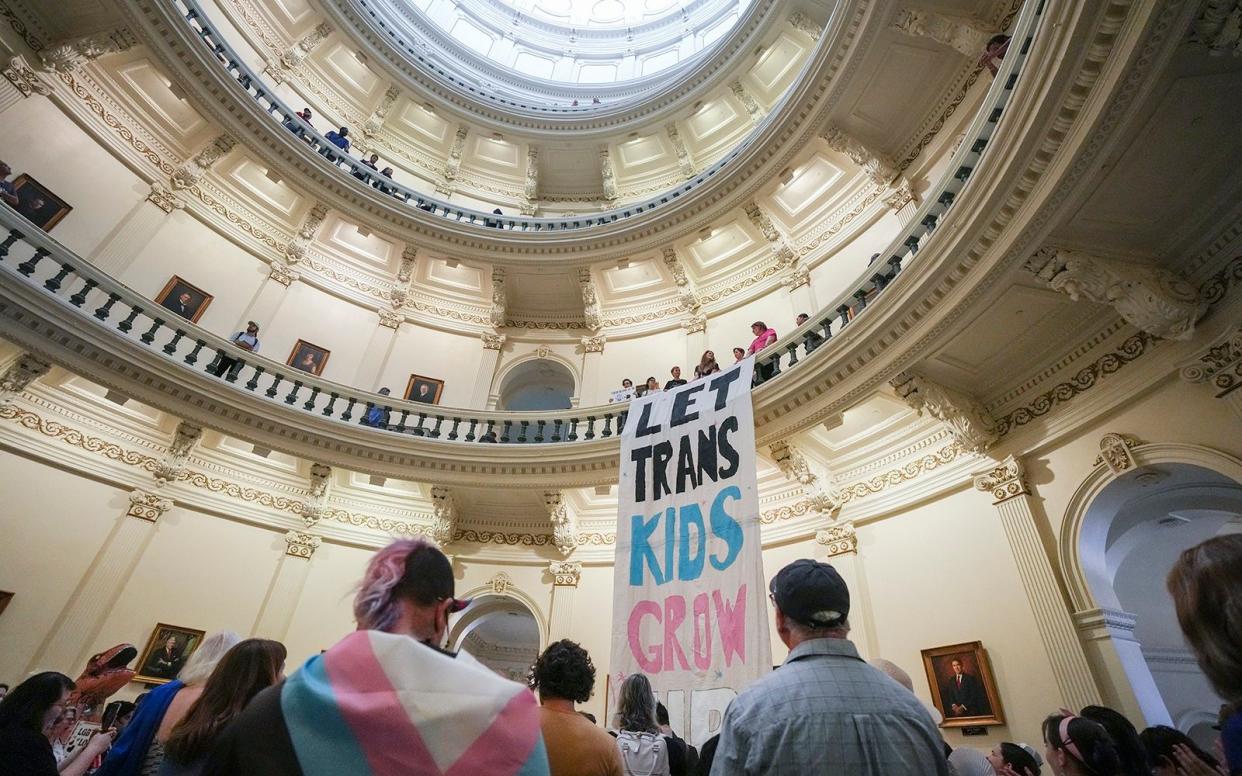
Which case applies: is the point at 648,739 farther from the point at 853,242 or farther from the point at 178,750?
the point at 853,242

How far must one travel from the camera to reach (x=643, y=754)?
307 cm

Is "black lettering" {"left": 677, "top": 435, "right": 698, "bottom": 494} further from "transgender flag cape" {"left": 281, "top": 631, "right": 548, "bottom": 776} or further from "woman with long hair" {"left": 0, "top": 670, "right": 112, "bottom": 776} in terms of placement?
"transgender flag cape" {"left": 281, "top": 631, "right": 548, "bottom": 776}

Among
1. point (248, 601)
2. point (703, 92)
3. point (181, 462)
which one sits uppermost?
point (703, 92)

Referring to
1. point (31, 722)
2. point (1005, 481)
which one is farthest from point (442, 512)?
point (1005, 481)

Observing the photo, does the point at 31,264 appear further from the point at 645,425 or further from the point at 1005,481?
the point at 1005,481

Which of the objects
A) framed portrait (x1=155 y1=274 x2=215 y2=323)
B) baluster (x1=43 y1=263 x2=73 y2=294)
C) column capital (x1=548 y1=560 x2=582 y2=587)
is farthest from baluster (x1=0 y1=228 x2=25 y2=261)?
column capital (x1=548 y1=560 x2=582 y2=587)

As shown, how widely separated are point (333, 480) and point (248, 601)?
2.29 metres

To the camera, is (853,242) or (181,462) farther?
(853,242)

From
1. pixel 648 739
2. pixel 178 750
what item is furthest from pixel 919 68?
pixel 178 750

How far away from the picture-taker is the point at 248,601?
9.07m

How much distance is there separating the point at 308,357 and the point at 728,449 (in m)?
9.33

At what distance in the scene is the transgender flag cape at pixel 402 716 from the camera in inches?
42.1

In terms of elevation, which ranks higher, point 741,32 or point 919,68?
point 741,32

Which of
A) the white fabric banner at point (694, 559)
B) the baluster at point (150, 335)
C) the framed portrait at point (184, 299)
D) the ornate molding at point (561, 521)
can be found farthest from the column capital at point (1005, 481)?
the framed portrait at point (184, 299)
